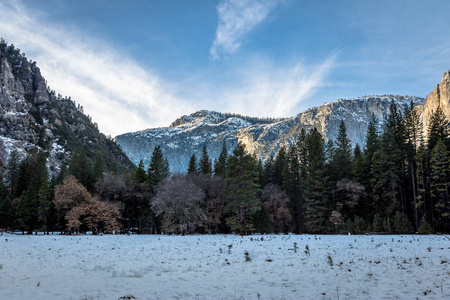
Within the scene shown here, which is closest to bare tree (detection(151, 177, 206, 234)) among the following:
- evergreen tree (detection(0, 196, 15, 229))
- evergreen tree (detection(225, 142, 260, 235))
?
evergreen tree (detection(225, 142, 260, 235))

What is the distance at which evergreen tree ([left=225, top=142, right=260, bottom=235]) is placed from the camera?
42.6 metres

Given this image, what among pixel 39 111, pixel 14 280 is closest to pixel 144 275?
pixel 14 280

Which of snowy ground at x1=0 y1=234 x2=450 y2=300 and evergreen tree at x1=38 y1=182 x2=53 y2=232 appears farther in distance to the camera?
evergreen tree at x1=38 y1=182 x2=53 y2=232

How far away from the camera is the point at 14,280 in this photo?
8383 mm

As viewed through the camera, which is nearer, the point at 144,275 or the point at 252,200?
the point at 144,275

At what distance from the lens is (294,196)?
193 ft

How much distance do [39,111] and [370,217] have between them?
7758 inches

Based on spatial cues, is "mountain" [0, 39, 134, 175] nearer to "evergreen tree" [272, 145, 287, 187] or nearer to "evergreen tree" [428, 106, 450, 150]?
"evergreen tree" [272, 145, 287, 187]

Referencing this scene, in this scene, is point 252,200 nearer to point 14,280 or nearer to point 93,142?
point 14,280

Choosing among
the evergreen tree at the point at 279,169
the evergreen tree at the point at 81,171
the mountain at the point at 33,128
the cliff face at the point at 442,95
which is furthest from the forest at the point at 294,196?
the cliff face at the point at 442,95

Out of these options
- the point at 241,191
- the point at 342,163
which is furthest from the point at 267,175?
the point at 241,191

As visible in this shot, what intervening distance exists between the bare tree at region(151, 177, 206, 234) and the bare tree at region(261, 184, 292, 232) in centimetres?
1596

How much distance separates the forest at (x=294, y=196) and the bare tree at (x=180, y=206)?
0.52ft

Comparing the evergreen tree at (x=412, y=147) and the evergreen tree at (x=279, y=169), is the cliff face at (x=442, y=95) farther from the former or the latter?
the evergreen tree at (x=279, y=169)
